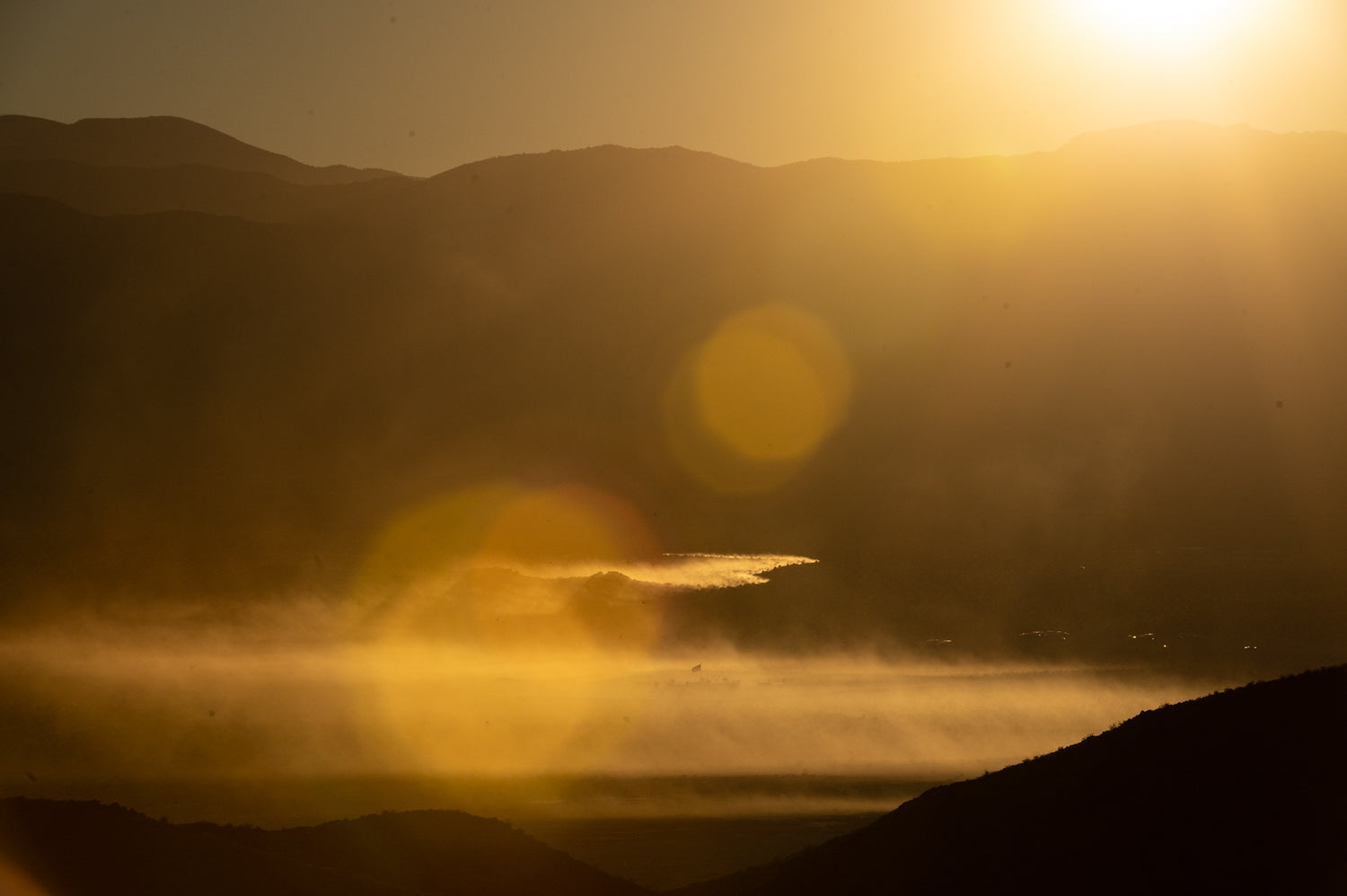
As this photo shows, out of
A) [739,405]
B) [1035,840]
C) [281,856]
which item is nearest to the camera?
[1035,840]

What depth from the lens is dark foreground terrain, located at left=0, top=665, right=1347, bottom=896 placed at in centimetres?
Answer: 1830

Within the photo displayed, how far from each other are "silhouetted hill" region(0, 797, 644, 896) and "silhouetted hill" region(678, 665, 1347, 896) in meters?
7.47

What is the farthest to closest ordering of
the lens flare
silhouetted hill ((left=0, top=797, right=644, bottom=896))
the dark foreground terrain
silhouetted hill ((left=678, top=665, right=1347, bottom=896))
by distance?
the lens flare < silhouetted hill ((left=0, top=797, right=644, bottom=896)) < the dark foreground terrain < silhouetted hill ((left=678, top=665, right=1347, bottom=896))

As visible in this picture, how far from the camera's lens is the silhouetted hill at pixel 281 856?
82.4 feet

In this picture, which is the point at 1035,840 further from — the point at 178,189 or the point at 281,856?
the point at 178,189

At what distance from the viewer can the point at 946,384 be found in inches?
4557

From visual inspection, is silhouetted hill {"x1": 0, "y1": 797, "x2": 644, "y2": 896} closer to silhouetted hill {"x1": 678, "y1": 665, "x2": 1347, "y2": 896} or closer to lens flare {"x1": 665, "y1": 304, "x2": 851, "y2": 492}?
silhouetted hill {"x1": 678, "y1": 665, "x2": 1347, "y2": 896}

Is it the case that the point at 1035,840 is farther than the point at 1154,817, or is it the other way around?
the point at 1035,840

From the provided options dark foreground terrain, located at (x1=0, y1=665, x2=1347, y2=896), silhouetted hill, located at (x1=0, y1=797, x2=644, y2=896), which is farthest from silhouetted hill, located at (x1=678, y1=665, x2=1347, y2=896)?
silhouetted hill, located at (x1=0, y1=797, x2=644, y2=896)

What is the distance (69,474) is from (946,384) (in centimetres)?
6776

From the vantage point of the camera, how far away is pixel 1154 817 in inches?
781

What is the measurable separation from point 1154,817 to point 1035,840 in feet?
6.24

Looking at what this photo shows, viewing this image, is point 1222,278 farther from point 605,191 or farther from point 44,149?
point 44,149

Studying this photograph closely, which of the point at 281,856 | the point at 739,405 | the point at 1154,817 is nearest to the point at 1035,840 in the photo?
the point at 1154,817
